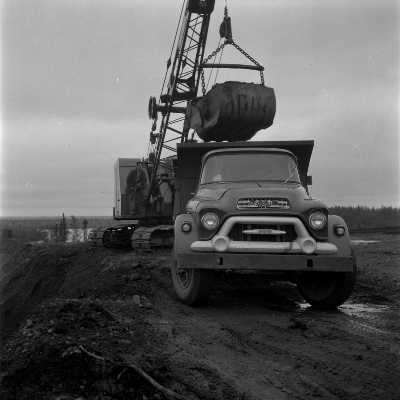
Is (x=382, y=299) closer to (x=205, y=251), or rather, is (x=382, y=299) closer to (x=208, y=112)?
(x=205, y=251)

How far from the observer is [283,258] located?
22.4 ft

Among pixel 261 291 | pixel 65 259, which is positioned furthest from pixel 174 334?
pixel 65 259

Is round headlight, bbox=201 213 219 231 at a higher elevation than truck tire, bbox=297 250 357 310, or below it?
higher

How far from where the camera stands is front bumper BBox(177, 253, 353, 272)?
6.81 m

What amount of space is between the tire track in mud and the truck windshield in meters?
2.15

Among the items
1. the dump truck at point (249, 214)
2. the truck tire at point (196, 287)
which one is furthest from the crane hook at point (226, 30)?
the truck tire at point (196, 287)

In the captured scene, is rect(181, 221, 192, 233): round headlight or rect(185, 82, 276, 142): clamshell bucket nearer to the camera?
rect(181, 221, 192, 233): round headlight

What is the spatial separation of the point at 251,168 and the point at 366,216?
193ft

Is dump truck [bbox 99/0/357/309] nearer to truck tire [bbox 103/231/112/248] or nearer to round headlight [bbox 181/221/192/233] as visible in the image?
round headlight [bbox 181/221/192/233]

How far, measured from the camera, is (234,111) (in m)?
12.0

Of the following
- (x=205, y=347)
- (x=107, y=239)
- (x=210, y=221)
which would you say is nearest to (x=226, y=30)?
(x=210, y=221)

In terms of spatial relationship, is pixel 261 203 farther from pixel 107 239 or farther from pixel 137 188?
pixel 107 239

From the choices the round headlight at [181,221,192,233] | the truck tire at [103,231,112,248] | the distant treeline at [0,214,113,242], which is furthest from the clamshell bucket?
the distant treeline at [0,214,113,242]

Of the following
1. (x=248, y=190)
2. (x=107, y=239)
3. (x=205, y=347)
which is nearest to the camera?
(x=205, y=347)
